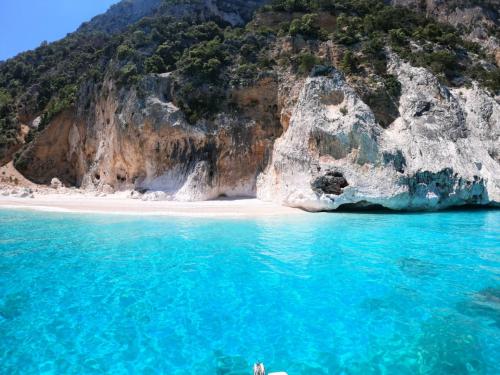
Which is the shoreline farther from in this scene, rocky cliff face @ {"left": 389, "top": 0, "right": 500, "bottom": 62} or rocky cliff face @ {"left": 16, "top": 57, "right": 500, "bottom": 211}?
rocky cliff face @ {"left": 389, "top": 0, "right": 500, "bottom": 62}

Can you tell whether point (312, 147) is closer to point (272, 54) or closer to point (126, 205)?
point (272, 54)

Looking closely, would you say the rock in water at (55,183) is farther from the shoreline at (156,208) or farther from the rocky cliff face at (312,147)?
the shoreline at (156,208)

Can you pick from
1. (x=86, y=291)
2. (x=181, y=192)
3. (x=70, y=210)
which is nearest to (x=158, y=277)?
(x=86, y=291)

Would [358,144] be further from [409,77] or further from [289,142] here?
[409,77]

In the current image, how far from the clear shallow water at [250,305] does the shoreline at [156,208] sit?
673 centimetres

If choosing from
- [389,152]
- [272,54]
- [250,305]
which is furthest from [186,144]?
[250,305]

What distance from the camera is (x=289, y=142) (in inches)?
920

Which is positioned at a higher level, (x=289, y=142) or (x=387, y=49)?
(x=387, y=49)

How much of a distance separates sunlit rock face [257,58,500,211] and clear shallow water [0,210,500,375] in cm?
730

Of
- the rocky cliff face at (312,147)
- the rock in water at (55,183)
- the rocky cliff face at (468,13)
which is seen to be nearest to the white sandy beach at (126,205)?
the rocky cliff face at (312,147)

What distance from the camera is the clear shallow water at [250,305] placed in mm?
4820

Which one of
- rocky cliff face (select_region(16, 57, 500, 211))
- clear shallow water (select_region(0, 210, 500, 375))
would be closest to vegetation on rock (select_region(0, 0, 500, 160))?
rocky cliff face (select_region(16, 57, 500, 211))

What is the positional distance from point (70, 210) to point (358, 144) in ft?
59.9

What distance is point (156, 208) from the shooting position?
21.2m
